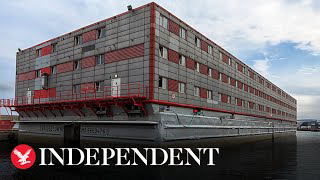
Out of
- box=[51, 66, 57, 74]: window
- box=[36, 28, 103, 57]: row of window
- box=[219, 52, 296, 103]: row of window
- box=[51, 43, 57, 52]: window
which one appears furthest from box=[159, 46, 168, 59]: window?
box=[51, 43, 57, 52]: window

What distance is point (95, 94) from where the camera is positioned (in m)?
31.6

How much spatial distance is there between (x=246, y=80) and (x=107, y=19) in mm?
33134

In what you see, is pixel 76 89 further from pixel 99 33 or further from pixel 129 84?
pixel 129 84

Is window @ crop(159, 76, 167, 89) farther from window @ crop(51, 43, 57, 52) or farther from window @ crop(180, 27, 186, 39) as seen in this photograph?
window @ crop(51, 43, 57, 52)

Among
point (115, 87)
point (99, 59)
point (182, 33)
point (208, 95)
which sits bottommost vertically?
point (208, 95)

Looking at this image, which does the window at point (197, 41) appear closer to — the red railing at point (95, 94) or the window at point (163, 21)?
the window at point (163, 21)

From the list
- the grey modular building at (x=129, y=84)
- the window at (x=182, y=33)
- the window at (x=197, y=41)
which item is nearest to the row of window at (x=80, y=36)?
the grey modular building at (x=129, y=84)

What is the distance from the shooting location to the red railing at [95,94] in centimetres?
2739

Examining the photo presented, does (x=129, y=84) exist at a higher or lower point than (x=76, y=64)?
lower

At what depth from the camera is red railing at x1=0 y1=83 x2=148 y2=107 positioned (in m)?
27.4

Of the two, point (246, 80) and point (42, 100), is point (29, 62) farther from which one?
point (246, 80)

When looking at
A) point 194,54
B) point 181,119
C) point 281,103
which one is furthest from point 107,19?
point 281,103

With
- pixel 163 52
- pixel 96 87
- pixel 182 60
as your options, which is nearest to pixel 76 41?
pixel 96 87

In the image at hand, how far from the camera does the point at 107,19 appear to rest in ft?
105
